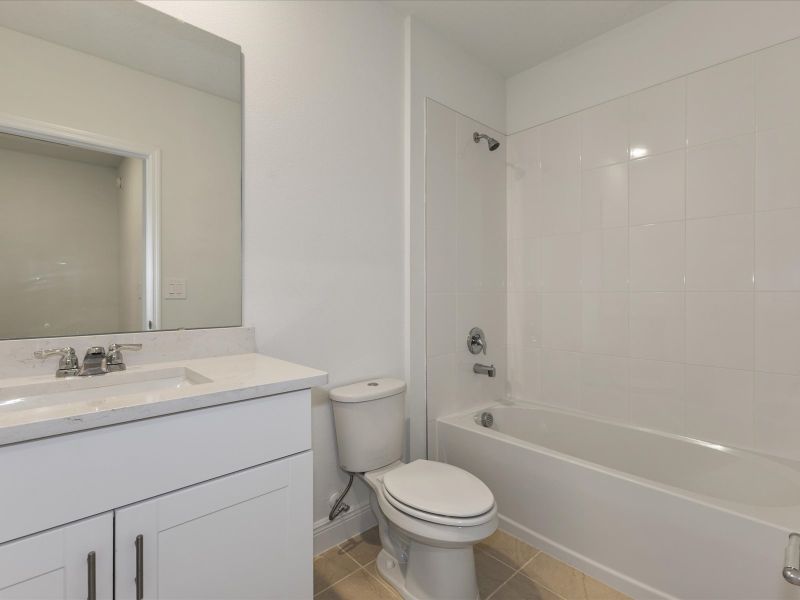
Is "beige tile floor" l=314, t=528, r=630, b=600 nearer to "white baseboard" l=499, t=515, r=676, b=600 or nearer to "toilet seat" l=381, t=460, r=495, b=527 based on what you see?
"white baseboard" l=499, t=515, r=676, b=600

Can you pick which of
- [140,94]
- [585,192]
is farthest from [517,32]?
[140,94]

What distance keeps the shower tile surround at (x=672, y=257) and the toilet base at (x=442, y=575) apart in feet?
3.61

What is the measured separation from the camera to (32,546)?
2.29ft

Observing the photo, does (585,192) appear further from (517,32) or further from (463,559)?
(463,559)

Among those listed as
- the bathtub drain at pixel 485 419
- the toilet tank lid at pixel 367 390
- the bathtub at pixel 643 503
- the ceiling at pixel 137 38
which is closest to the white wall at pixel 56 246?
the ceiling at pixel 137 38

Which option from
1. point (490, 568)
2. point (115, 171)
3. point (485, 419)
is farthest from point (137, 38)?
point (490, 568)

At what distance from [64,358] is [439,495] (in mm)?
1191

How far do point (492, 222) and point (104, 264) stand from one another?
1947 mm

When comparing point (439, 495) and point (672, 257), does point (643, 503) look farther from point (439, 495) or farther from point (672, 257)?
point (672, 257)

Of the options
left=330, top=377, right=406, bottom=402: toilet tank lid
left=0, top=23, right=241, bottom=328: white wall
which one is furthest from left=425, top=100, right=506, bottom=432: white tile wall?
left=0, top=23, right=241, bottom=328: white wall

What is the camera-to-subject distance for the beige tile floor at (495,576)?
1475 millimetres

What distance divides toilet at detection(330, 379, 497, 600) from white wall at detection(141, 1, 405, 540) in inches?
5.9

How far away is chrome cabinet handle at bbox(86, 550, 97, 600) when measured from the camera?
2.46 ft

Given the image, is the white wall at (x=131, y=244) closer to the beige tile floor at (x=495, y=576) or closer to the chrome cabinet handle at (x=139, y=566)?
the chrome cabinet handle at (x=139, y=566)
